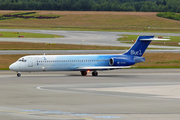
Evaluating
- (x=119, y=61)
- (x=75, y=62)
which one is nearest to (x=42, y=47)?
(x=75, y=62)

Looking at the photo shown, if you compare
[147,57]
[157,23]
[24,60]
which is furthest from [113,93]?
[157,23]

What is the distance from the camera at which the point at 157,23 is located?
566 feet

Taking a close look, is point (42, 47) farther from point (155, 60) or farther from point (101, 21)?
point (101, 21)

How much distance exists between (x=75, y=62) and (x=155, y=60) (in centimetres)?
2450

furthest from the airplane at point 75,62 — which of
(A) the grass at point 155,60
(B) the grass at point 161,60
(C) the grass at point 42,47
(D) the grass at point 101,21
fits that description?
(D) the grass at point 101,21

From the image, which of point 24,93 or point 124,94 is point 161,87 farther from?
point 24,93

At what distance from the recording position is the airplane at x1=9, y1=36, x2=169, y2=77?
44.2 meters

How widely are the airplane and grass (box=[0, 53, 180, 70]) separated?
35.4 ft

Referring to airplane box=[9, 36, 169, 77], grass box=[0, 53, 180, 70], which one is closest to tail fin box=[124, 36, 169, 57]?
airplane box=[9, 36, 169, 77]

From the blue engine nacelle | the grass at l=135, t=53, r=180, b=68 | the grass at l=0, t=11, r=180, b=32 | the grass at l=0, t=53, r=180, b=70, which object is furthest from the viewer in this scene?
the grass at l=0, t=11, r=180, b=32

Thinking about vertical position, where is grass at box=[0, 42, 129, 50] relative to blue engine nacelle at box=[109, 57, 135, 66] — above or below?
below

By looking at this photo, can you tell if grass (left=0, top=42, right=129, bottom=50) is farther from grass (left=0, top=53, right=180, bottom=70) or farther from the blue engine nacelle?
the blue engine nacelle

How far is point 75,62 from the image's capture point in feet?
148

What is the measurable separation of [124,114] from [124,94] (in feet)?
28.6
